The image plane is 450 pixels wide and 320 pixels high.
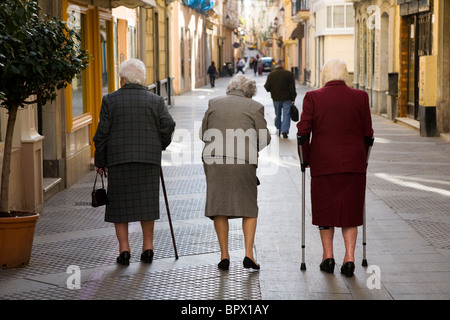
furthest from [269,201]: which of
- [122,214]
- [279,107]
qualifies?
[279,107]

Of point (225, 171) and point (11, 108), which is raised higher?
point (11, 108)

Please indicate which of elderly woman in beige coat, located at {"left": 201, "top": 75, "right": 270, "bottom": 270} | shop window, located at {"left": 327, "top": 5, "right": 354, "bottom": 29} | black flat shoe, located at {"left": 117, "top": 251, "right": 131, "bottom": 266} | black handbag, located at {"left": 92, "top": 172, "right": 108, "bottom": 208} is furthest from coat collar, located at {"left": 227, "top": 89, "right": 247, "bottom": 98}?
shop window, located at {"left": 327, "top": 5, "right": 354, "bottom": 29}

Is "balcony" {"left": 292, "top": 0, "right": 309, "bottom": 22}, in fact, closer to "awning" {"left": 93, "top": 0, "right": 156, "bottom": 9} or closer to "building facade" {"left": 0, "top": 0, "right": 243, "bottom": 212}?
"building facade" {"left": 0, "top": 0, "right": 243, "bottom": 212}

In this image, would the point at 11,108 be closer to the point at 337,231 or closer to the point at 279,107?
the point at 337,231

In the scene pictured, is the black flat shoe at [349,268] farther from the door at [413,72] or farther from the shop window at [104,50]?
the door at [413,72]

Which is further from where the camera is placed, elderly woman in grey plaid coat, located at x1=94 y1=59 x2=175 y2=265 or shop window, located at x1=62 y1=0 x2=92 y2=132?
shop window, located at x1=62 y1=0 x2=92 y2=132

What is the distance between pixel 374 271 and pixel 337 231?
1.75 meters

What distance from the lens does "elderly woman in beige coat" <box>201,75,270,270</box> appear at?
22.4ft

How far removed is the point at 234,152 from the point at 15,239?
80.4 inches

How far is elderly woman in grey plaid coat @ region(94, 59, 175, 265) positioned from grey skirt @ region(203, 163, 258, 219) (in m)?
0.62

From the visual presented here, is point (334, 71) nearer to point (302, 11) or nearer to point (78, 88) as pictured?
point (78, 88)

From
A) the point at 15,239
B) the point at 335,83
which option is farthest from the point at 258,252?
the point at 15,239
